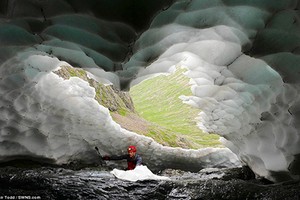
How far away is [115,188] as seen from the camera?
958 cm

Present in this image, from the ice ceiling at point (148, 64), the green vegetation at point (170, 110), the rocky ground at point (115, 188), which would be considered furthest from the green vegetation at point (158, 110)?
the rocky ground at point (115, 188)

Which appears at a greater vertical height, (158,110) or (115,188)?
(115,188)

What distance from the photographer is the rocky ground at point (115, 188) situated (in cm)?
804

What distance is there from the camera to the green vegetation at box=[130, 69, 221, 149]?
134 ft

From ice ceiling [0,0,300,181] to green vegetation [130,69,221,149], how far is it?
38.5 ft

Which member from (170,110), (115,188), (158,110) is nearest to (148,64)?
(115,188)

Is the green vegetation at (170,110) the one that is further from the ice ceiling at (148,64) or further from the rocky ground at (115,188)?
the rocky ground at (115,188)

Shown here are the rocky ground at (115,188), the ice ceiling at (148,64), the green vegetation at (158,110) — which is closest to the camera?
the ice ceiling at (148,64)

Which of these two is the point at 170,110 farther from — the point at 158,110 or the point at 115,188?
the point at 115,188

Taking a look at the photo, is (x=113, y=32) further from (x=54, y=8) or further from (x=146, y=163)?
(x=146, y=163)

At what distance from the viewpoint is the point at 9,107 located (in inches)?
390

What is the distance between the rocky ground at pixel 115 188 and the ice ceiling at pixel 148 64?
0.87 meters

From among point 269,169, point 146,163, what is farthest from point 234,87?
point 146,163

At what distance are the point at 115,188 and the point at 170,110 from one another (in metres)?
72.2
